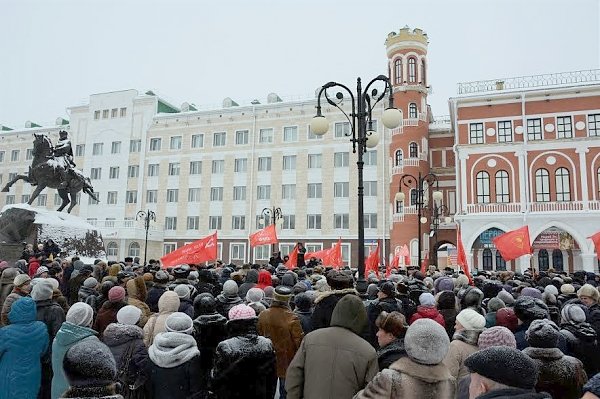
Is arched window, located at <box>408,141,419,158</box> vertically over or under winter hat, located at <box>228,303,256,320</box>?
over

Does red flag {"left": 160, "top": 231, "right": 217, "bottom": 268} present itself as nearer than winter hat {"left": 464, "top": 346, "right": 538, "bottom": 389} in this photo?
No

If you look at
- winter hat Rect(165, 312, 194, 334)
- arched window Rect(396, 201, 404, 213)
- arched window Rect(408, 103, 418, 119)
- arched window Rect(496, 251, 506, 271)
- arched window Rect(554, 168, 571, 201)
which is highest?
arched window Rect(408, 103, 418, 119)

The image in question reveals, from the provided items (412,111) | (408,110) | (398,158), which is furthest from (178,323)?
(412,111)

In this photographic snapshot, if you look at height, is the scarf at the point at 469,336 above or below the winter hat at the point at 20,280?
below

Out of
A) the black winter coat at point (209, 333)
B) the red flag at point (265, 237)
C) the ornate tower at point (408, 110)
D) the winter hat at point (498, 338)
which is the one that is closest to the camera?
the winter hat at point (498, 338)

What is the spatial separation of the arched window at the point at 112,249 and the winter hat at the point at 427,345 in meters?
46.7

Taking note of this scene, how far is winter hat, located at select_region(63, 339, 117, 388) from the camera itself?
9.07 ft

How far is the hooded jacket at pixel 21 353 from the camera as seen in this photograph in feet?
15.0

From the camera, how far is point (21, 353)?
4.66 meters

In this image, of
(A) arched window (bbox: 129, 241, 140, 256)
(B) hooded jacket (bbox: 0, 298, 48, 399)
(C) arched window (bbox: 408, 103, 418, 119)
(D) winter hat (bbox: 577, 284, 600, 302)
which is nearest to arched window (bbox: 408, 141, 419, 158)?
(C) arched window (bbox: 408, 103, 418, 119)

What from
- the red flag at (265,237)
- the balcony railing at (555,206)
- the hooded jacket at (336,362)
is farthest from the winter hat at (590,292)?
the balcony railing at (555,206)

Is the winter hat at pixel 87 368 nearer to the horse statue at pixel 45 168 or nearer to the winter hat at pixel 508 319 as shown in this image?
the winter hat at pixel 508 319

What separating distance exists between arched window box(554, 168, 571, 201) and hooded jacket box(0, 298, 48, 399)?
32.7 meters

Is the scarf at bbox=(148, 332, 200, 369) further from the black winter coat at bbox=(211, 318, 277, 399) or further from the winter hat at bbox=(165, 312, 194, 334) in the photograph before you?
the black winter coat at bbox=(211, 318, 277, 399)
